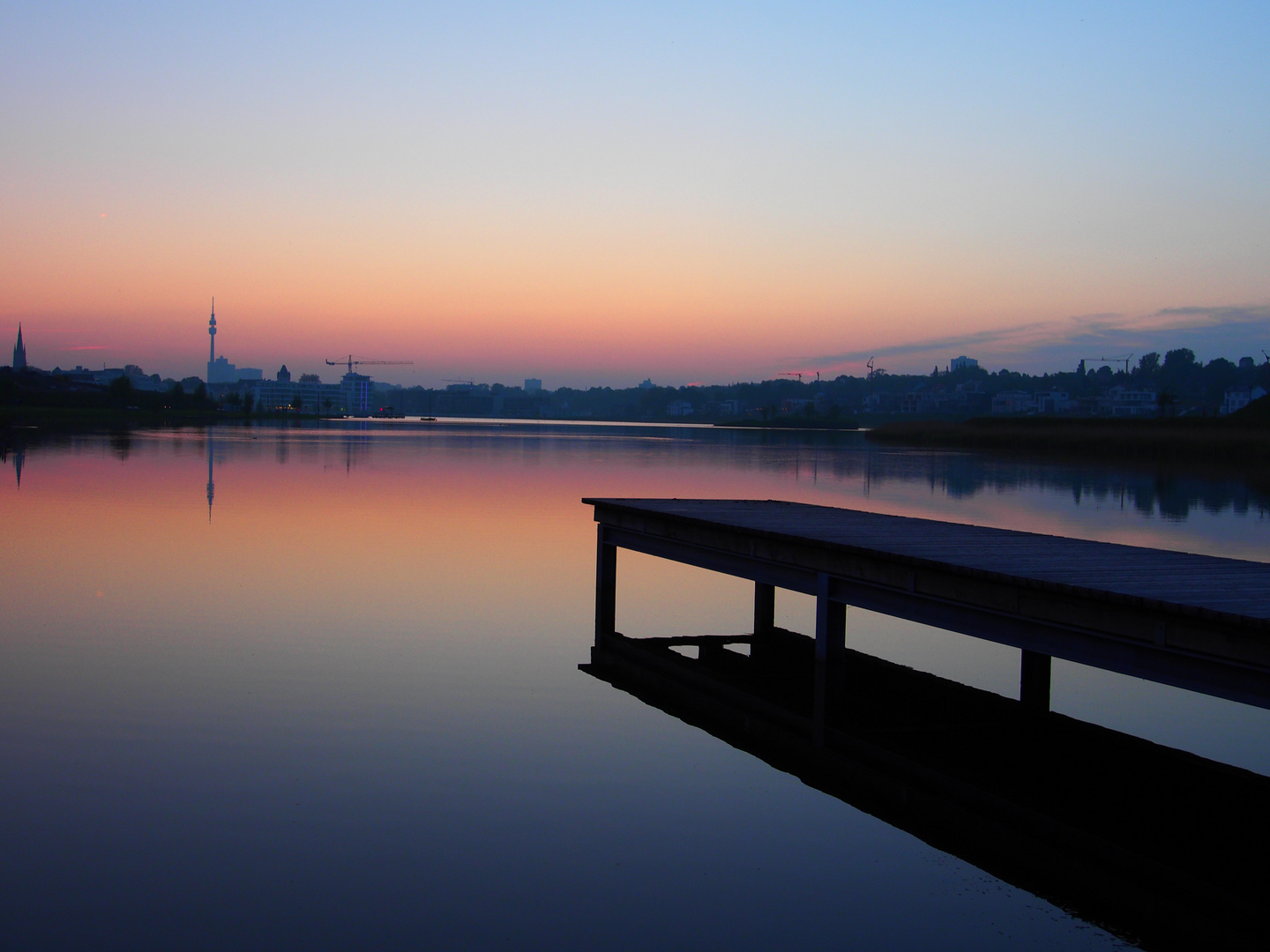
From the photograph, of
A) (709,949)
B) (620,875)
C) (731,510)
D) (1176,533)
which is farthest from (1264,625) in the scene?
(1176,533)

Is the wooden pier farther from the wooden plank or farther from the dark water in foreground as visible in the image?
the dark water in foreground

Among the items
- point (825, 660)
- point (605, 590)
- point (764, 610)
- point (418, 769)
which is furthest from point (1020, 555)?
point (605, 590)

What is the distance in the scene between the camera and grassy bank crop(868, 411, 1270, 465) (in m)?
65.7

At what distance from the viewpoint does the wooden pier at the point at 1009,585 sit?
7.03 m

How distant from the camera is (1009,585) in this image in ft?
27.4

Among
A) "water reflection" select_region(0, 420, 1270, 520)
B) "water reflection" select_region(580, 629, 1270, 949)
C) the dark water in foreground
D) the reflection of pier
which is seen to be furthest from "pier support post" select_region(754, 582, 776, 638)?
"water reflection" select_region(0, 420, 1270, 520)

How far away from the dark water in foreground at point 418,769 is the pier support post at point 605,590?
637mm

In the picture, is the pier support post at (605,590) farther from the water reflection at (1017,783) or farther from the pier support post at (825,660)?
the pier support post at (825,660)

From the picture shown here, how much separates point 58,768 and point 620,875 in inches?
191

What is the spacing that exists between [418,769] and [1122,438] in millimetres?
72930

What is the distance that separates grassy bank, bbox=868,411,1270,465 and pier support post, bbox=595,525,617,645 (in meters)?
56.3

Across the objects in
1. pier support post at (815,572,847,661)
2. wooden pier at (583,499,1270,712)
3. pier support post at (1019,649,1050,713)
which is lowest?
pier support post at (1019,649,1050,713)

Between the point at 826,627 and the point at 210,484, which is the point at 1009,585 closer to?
the point at 826,627

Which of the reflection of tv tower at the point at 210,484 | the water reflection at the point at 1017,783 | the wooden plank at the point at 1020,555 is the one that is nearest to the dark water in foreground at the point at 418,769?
the water reflection at the point at 1017,783
